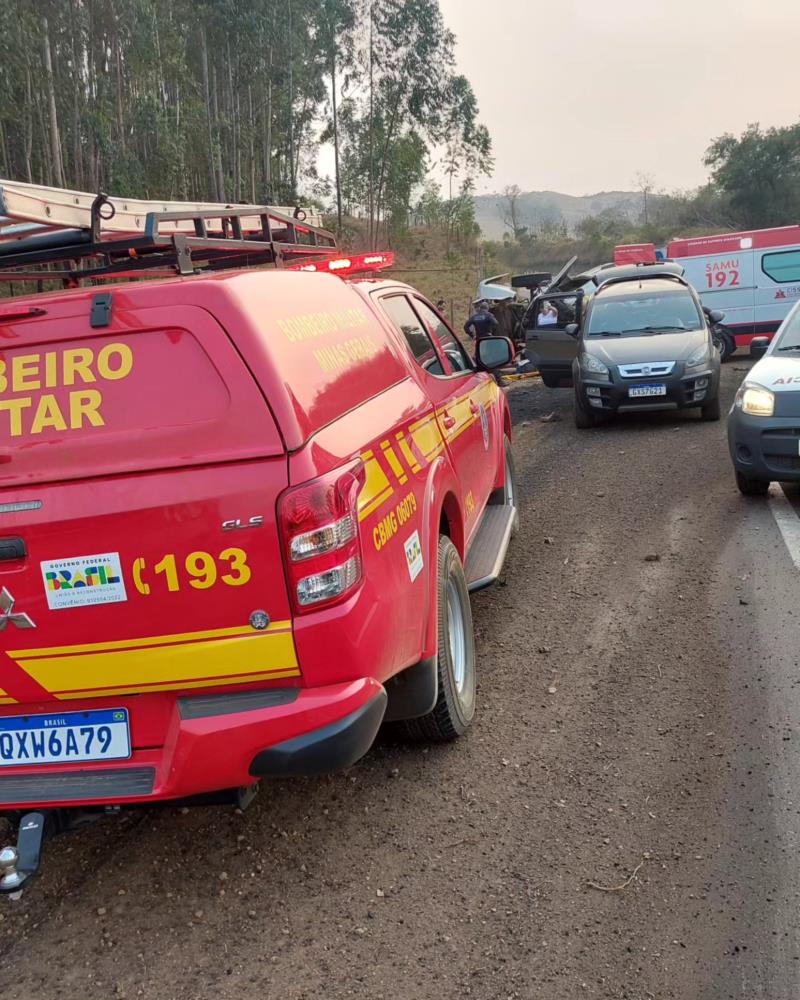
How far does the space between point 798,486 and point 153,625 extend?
6094 mm

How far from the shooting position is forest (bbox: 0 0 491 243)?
80.2 feet

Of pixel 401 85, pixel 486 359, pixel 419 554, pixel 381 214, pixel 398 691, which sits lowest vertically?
pixel 398 691

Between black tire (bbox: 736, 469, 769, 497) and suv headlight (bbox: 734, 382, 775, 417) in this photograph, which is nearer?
suv headlight (bbox: 734, 382, 775, 417)

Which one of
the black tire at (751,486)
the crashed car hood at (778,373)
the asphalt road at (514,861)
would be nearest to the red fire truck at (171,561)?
the asphalt road at (514,861)

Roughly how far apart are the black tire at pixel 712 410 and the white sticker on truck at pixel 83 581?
924 cm

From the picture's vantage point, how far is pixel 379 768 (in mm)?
3572

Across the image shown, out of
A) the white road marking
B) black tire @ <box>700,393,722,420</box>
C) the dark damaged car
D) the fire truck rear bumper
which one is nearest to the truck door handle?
the fire truck rear bumper

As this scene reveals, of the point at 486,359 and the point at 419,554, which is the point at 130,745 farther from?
the point at 486,359

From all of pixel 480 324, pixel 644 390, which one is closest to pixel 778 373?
pixel 644 390

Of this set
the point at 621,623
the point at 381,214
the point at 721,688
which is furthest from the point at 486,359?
the point at 381,214

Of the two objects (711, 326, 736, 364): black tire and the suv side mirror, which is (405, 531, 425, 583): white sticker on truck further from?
(711, 326, 736, 364): black tire

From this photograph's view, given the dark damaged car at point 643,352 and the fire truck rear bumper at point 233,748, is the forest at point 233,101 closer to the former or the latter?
the dark damaged car at point 643,352

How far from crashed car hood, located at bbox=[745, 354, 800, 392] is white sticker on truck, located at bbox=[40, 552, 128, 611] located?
17.7ft

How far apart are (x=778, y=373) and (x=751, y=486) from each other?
0.87 m
